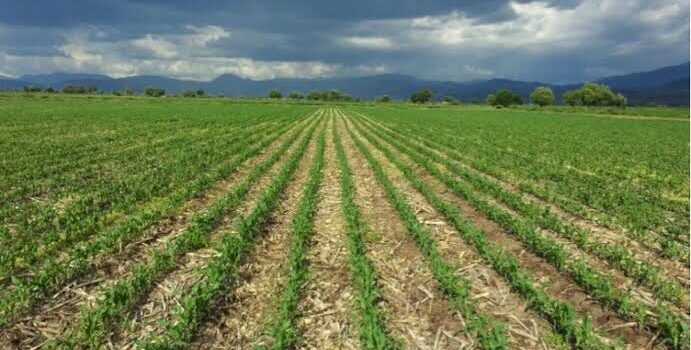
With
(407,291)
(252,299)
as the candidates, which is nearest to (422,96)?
(407,291)

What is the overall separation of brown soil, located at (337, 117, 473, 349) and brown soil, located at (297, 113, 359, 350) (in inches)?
21.0

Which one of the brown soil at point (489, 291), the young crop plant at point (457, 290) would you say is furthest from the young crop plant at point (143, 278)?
the brown soil at point (489, 291)

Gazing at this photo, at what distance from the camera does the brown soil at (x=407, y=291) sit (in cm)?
537

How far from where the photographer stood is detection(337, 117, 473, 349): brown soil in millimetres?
5371

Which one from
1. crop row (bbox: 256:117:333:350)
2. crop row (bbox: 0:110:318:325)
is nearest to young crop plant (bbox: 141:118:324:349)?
crop row (bbox: 256:117:333:350)

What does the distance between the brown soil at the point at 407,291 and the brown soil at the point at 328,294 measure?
0.53 meters

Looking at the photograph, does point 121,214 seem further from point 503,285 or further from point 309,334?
point 503,285

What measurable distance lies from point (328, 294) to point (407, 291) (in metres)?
1.16

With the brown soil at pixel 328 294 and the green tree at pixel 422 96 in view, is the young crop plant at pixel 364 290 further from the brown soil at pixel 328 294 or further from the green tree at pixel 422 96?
the green tree at pixel 422 96

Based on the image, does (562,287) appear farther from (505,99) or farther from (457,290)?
(505,99)

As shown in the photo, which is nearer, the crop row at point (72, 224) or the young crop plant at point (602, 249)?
the young crop plant at point (602, 249)

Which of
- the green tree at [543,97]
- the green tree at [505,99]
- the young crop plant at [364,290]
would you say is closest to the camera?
the young crop plant at [364,290]

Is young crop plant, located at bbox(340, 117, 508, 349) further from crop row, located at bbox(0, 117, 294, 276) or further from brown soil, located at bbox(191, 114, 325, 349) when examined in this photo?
crop row, located at bbox(0, 117, 294, 276)

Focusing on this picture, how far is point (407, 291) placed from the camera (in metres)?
6.52
